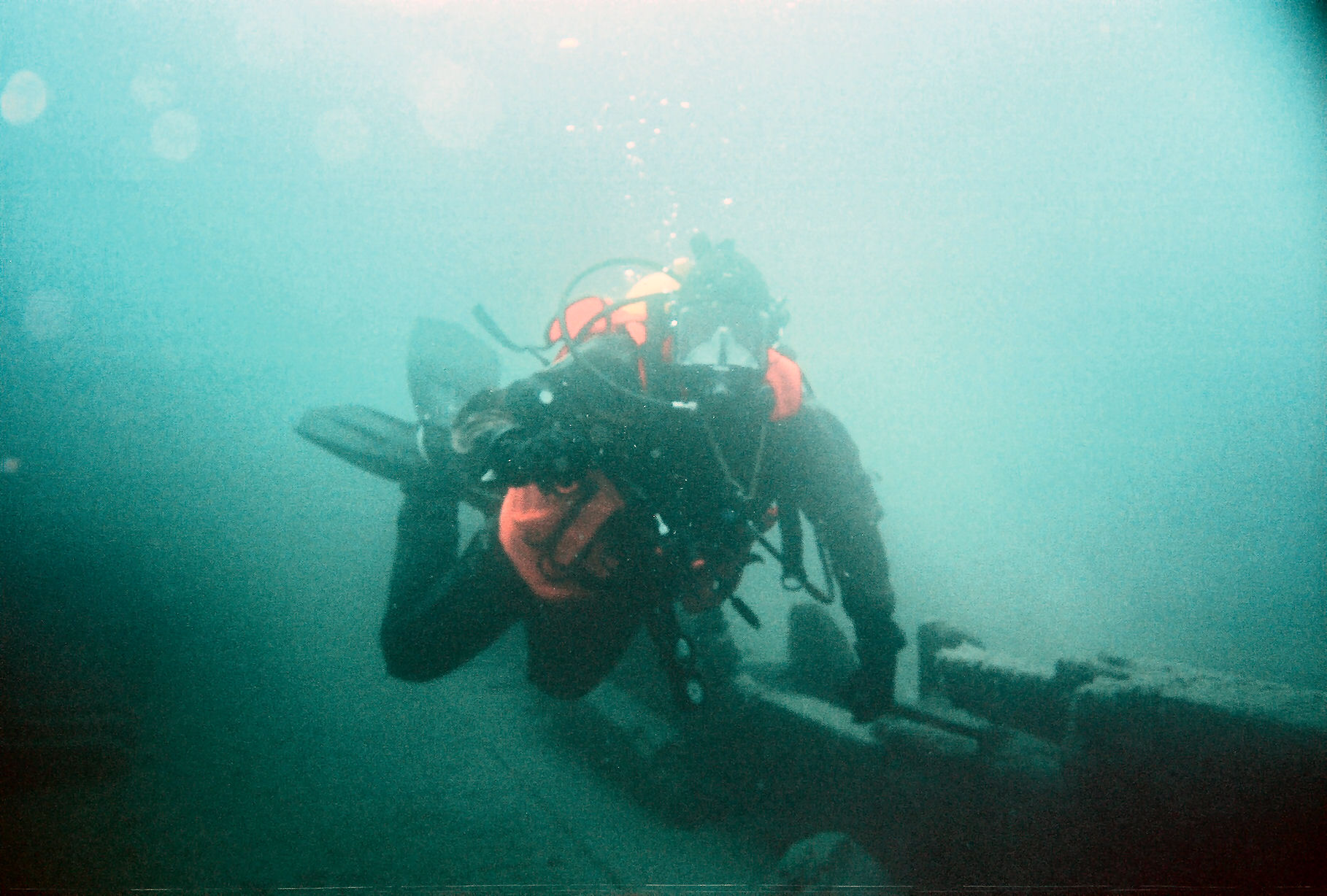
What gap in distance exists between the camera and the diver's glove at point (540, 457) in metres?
1.68

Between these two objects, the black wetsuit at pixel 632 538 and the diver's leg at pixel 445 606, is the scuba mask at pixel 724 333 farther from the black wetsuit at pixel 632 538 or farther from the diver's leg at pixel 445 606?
the diver's leg at pixel 445 606

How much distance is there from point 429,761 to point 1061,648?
14.4 meters

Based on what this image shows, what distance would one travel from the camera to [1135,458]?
4378cm

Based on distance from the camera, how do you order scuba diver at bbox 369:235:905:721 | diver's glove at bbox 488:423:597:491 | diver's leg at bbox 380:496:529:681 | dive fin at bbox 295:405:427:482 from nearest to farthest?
diver's glove at bbox 488:423:597:491, scuba diver at bbox 369:235:905:721, diver's leg at bbox 380:496:529:681, dive fin at bbox 295:405:427:482

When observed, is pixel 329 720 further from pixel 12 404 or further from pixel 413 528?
pixel 12 404

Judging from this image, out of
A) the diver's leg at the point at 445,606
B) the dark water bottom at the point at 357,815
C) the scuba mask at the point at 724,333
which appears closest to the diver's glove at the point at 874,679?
the dark water bottom at the point at 357,815

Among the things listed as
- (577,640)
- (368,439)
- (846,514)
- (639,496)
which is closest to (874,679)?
(846,514)

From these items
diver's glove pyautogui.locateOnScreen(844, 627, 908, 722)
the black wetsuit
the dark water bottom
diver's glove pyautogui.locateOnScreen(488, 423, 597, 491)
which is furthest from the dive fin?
diver's glove pyautogui.locateOnScreen(844, 627, 908, 722)

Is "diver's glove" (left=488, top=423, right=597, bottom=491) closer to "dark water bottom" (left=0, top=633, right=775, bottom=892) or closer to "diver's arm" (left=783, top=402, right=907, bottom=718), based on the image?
"diver's arm" (left=783, top=402, right=907, bottom=718)

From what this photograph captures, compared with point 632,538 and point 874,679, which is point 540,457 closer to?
point 632,538

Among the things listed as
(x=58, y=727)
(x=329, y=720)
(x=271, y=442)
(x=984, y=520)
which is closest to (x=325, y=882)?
(x=329, y=720)

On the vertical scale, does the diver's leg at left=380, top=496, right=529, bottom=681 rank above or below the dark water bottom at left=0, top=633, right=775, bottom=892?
above

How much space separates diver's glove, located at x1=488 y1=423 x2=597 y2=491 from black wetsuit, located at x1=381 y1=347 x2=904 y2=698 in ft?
0.87

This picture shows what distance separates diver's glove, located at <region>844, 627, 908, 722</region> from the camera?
2662mm
